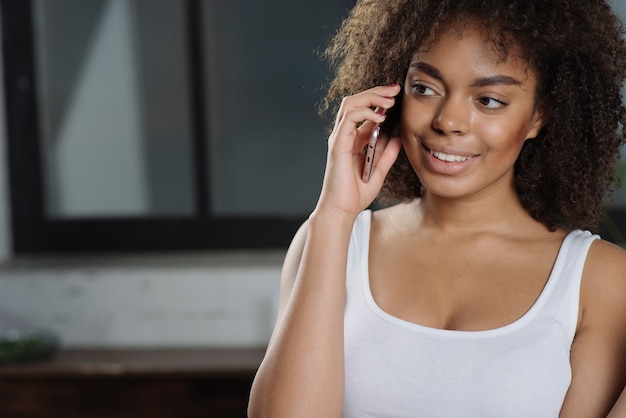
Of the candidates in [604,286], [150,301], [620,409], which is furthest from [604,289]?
[150,301]

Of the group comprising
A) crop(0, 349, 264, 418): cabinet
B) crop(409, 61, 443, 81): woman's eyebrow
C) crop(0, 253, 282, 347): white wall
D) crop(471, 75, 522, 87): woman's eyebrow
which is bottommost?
crop(0, 349, 264, 418): cabinet

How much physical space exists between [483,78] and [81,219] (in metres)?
2.21

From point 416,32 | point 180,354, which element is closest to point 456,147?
point 416,32

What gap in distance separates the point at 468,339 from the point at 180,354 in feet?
5.74

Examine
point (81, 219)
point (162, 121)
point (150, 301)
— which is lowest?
point (150, 301)

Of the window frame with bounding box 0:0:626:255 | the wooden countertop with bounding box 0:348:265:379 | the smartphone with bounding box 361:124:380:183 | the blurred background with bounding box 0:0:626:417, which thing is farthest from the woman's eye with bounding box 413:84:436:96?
the window frame with bounding box 0:0:626:255

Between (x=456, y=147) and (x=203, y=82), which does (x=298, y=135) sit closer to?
(x=203, y=82)

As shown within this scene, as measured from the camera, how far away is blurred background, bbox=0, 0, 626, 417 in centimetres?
309

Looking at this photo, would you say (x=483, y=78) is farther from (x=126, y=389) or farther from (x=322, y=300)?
(x=126, y=389)

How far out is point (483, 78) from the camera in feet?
4.40

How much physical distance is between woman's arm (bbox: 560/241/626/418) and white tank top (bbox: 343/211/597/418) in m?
0.01

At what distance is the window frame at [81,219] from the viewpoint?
317 cm

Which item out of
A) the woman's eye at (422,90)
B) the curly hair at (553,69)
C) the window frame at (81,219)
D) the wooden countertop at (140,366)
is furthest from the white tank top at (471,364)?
the window frame at (81,219)

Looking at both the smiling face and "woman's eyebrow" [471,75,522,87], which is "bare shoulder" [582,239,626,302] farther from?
"woman's eyebrow" [471,75,522,87]
